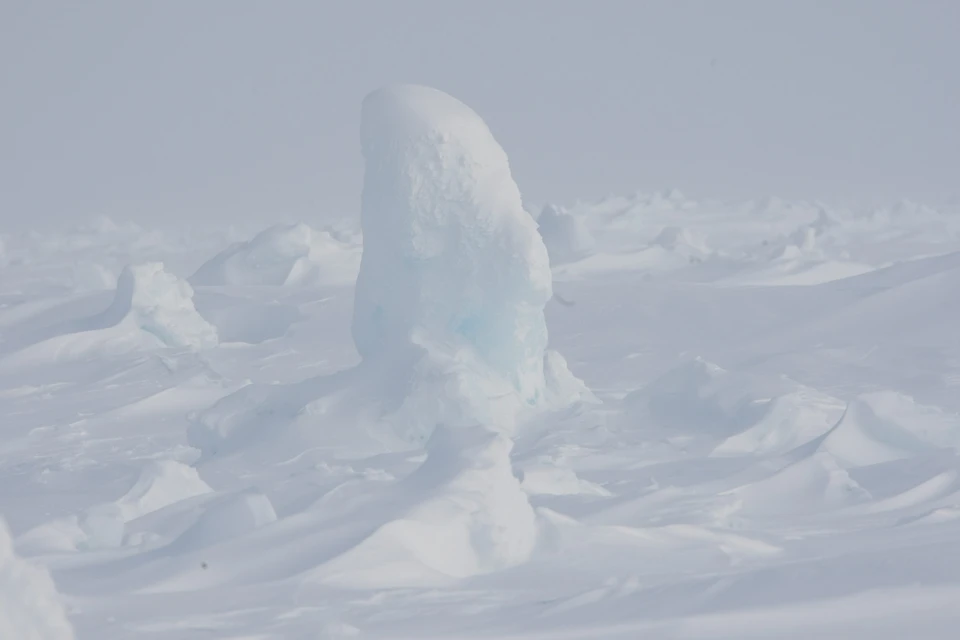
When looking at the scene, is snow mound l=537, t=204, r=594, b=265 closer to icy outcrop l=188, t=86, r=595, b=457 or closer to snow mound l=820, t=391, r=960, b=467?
icy outcrop l=188, t=86, r=595, b=457

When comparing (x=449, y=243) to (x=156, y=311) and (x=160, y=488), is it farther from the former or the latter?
(x=156, y=311)

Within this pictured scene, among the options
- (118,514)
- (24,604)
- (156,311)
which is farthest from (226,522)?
(156,311)

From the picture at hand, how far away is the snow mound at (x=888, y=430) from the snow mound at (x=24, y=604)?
516 cm

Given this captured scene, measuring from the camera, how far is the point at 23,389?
12078 mm

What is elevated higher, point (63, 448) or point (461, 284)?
point (461, 284)

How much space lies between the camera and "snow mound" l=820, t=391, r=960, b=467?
748 cm

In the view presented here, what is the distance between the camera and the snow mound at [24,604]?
3.16 metres

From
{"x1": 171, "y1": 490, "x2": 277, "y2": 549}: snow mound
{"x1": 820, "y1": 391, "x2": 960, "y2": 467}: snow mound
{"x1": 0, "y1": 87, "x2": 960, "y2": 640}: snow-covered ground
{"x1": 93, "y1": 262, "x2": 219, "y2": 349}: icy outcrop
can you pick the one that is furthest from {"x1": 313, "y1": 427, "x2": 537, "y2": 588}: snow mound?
{"x1": 93, "y1": 262, "x2": 219, "y2": 349}: icy outcrop

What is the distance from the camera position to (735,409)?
29.8 ft

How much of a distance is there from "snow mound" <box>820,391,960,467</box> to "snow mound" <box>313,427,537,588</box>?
2.62 meters

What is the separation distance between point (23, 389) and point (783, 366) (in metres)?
7.16

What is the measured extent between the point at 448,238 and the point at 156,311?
5.26 metres

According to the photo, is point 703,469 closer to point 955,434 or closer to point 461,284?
point 955,434

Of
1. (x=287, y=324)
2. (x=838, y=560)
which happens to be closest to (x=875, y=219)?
(x=287, y=324)
